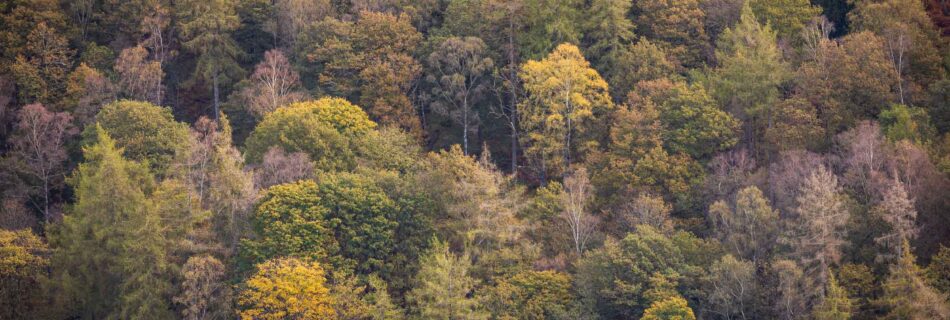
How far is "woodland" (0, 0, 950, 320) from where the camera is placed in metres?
73.9

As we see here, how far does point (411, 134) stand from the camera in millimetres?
88500

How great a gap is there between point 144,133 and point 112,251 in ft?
28.8

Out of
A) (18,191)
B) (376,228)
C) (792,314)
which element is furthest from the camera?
(18,191)

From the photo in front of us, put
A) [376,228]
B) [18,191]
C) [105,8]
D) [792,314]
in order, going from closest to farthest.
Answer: [792,314]
[376,228]
[18,191]
[105,8]

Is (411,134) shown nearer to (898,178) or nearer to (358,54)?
(358,54)

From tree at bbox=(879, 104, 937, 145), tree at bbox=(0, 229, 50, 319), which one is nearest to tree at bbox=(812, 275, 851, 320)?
tree at bbox=(879, 104, 937, 145)

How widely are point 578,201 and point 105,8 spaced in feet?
125

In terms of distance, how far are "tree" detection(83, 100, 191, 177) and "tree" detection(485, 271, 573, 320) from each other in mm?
21099

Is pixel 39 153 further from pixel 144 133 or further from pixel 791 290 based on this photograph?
pixel 791 290

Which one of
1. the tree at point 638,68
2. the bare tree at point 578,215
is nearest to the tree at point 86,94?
the bare tree at point 578,215

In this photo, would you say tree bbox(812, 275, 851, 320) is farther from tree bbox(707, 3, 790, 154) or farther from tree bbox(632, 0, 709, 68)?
tree bbox(632, 0, 709, 68)

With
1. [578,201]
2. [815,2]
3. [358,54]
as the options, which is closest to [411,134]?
[358,54]

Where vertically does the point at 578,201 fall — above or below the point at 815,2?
below

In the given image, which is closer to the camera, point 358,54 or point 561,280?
point 561,280
